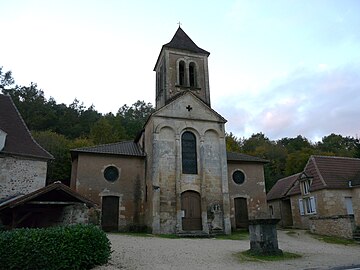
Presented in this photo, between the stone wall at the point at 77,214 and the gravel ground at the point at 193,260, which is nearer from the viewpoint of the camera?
A: the gravel ground at the point at 193,260

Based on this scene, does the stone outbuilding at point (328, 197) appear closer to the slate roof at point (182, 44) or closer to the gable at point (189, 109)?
the gable at point (189, 109)

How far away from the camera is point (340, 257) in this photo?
11133 millimetres

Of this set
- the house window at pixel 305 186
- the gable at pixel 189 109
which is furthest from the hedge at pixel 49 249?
the house window at pixel 305 186

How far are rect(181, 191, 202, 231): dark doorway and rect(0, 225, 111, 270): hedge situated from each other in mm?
11248

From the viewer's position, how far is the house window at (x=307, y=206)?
22.4 meters

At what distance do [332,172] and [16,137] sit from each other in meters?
20.5

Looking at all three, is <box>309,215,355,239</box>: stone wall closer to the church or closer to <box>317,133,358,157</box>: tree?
the church

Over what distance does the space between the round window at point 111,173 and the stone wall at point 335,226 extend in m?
13.3

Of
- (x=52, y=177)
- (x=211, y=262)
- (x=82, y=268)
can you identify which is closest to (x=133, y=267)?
(x=82, y=268)

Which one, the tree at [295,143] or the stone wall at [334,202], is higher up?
the tree at [295,143]

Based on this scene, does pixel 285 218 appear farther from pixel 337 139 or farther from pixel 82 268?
pixel 337 139

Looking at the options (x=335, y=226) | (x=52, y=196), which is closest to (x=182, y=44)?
(x=335, y=226)

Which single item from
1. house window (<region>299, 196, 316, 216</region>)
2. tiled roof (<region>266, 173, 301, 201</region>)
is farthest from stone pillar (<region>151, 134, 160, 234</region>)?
tiled roof (<region>266, 173, 301, 201</region>)

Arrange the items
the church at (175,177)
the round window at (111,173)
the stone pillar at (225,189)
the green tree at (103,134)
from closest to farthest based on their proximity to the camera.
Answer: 1. the church at (175,177)
2. the stone pillar at (225,189)
3. the round window at (111,173)
4. the green tree at (103,134)
